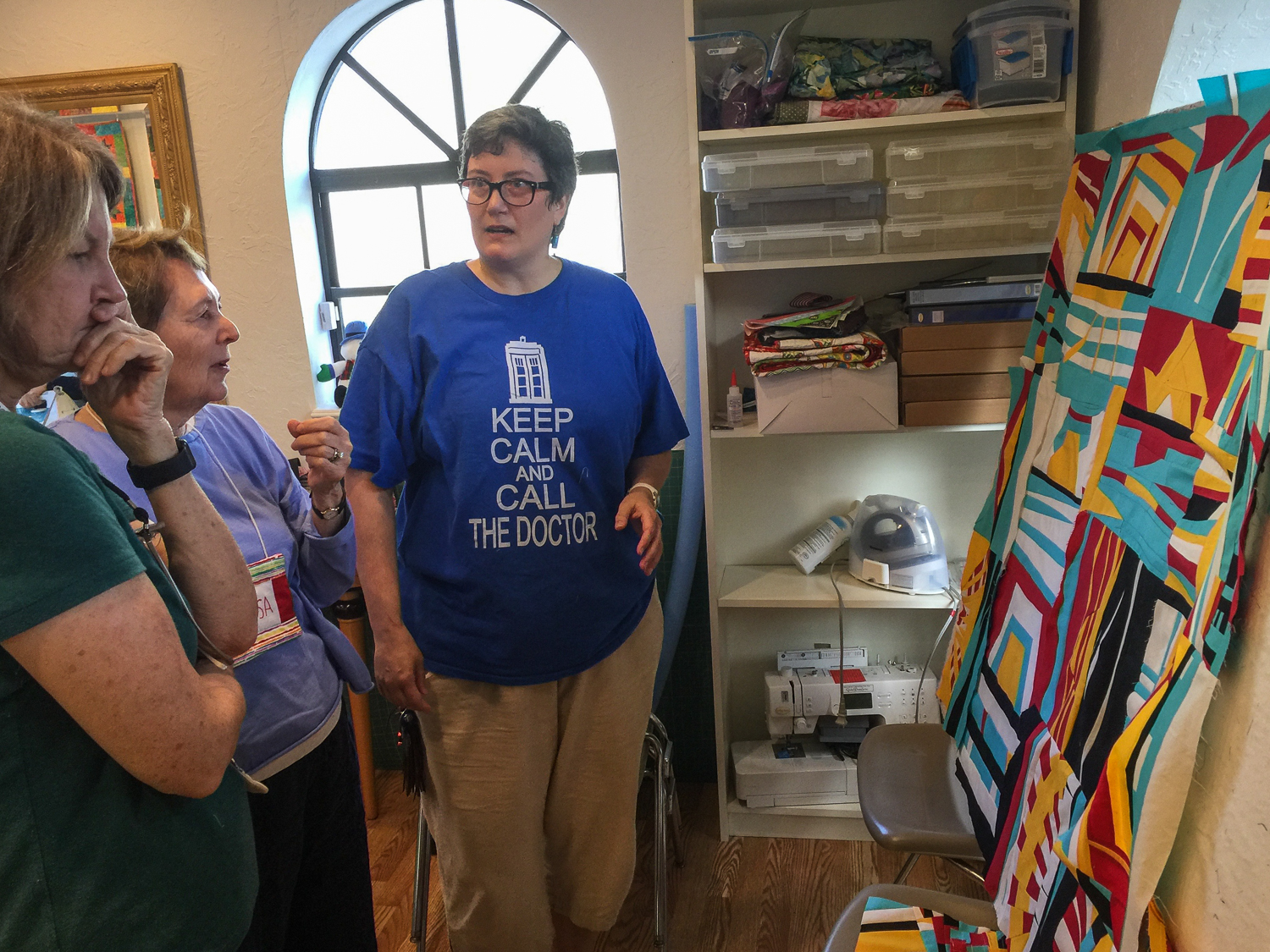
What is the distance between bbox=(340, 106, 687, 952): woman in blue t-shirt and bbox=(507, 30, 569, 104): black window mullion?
3.61 feet

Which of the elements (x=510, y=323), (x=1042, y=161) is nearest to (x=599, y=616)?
(x=510, y=323)

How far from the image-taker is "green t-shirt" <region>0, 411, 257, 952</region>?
1.98 ft

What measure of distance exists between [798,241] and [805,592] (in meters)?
0.88

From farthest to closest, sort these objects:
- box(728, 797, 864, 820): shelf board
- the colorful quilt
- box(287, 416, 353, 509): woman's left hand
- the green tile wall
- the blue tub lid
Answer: the green tile wall, box(728, 797, 864, 820): shelf board, the blue tub lid, box(287, 416, 353, 509): woman's left hand, the colorful quilt

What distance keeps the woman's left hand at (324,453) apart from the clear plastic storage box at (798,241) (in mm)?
1010

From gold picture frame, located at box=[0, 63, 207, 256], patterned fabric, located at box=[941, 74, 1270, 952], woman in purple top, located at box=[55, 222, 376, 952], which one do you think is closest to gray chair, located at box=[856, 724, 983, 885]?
patterned fabric, located at box=[941, 74, 1270, 952]

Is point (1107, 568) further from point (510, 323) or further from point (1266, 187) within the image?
point (510, 323)

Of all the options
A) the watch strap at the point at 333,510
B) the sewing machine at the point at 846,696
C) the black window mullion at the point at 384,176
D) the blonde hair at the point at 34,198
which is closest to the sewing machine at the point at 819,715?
the sewing machine at the point at 846,696

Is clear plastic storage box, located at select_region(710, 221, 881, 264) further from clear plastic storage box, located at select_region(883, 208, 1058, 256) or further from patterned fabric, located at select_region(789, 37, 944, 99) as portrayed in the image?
patterned fabric, located at select_region(789, 37, 944, 99)

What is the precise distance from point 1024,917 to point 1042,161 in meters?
1.50

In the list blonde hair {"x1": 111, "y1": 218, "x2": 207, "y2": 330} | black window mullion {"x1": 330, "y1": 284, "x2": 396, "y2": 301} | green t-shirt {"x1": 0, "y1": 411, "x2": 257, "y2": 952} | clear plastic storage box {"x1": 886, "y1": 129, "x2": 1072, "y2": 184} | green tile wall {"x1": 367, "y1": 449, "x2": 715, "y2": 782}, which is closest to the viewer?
green t-shirt {"x1": 0, "y1": 411, "x2": 257, "y2": 952}

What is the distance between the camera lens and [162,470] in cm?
88

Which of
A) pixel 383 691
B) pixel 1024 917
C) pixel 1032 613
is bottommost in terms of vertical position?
pixel 1024 917

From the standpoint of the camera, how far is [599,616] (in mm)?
1426
